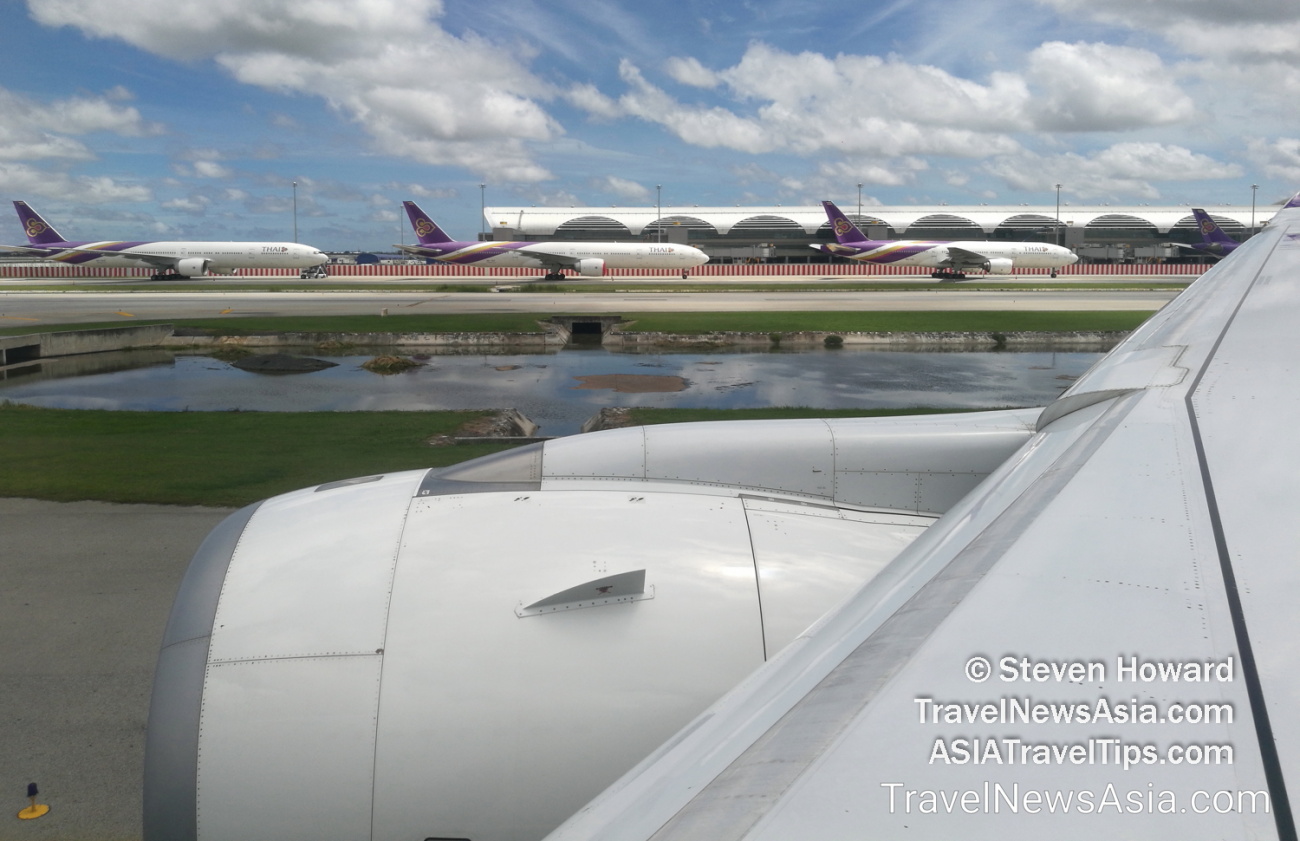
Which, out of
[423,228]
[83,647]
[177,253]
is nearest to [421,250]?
[423,228]

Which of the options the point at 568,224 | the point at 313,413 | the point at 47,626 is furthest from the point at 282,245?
the point at 47,626

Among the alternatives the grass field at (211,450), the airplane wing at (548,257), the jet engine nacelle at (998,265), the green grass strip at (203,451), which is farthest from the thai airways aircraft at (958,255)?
the green grass strip at (203,451)

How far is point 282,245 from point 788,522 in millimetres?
77120

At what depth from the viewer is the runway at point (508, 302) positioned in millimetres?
41000

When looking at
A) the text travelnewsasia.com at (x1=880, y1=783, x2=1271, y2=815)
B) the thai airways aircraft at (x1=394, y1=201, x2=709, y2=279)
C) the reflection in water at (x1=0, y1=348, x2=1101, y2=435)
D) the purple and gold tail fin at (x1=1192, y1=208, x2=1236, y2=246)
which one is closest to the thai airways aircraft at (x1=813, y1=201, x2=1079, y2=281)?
the purple and gold tail fin at (x1=1192, y1=208, x2=1236, y2=246)

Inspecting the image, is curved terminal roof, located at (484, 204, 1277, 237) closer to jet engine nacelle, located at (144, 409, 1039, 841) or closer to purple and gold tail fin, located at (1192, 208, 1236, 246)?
purple and gold tail fin, located at (1192, 208, 1236, 246)

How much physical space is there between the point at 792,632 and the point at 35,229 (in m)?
90.3

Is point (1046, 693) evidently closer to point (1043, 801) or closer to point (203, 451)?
point (1043, 801)

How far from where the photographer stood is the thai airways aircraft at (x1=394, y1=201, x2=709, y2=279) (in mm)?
67438

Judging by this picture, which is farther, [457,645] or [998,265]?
[998,265]

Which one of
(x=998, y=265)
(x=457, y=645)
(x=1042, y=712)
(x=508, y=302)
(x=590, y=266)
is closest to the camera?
(x=1042, y=712)

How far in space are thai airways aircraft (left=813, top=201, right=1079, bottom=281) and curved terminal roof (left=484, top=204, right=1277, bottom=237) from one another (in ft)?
104

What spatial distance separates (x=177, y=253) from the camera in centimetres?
7394

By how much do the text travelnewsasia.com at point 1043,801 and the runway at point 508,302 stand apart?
39.0 metres
